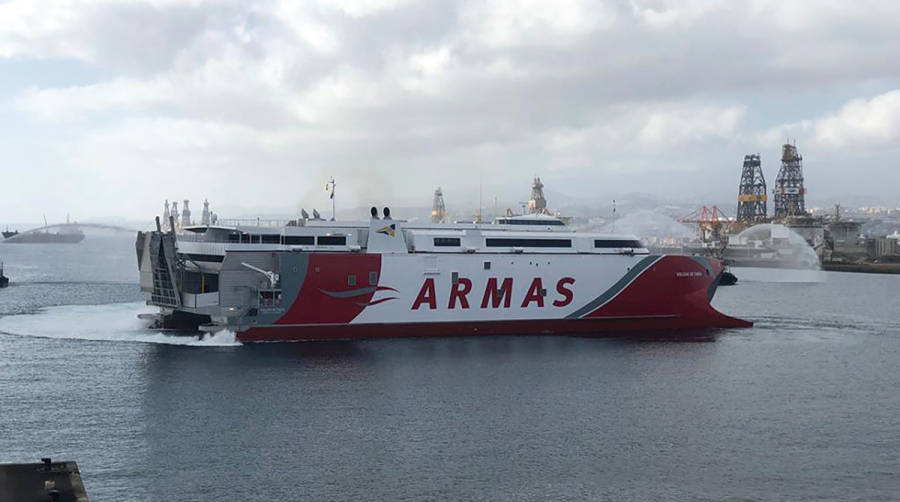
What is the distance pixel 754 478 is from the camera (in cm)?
1783

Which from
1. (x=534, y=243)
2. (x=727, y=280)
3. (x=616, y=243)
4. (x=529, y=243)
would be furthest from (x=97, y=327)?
(x=727, y=280)

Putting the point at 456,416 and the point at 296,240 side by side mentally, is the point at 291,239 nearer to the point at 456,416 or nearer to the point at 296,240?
the point at 296,240

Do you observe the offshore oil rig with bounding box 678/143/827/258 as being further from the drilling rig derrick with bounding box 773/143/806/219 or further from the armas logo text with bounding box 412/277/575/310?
→ the armas logo text with bounding box 412/277/575/310

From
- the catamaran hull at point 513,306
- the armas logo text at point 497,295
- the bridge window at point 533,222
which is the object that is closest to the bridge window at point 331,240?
the catamaran hull at point 513,306

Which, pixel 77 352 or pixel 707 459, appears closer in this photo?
pixel 707 459

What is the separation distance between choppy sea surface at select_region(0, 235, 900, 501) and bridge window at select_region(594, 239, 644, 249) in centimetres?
495

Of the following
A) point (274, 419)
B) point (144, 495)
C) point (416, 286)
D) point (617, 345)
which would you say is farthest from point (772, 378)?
point (144, 495)

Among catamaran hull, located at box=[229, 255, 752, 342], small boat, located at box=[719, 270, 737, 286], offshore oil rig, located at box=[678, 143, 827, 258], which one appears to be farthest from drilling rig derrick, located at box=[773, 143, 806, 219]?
catamaran hull, located at box=[229, 255, 752, 342]

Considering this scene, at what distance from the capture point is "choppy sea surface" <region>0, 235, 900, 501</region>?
17375 mm

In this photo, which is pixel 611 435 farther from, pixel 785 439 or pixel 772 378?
pixel 772 378

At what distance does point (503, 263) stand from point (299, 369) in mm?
11251

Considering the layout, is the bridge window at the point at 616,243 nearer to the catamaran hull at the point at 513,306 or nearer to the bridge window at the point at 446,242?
the catamaran hull at the point at 513,306

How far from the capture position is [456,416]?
22312 millimetres

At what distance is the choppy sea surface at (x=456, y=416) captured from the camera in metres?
17.4
